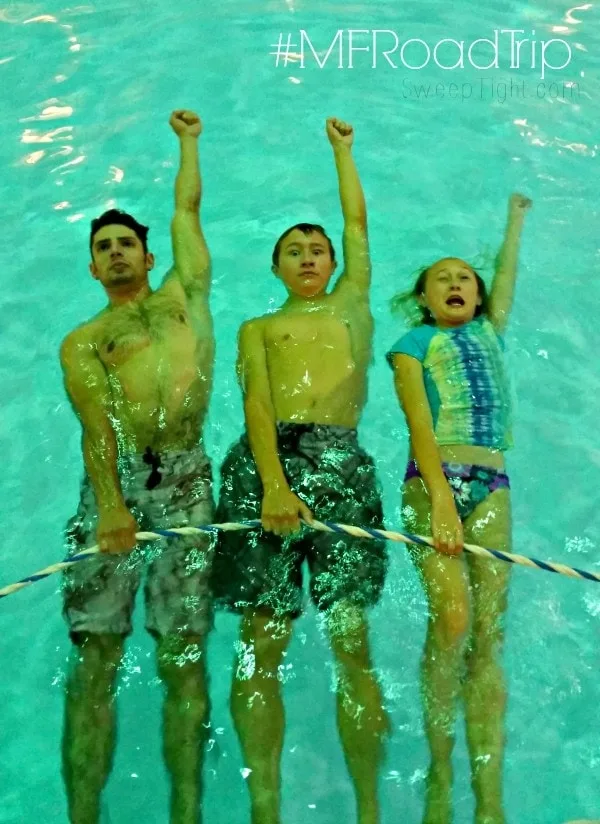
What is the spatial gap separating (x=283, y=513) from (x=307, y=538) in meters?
0.24

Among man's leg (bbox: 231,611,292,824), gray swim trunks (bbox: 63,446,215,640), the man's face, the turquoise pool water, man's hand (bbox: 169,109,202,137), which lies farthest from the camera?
man's hand (bbox: 169,109,202,137)

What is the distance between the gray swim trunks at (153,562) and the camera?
2701 millimetres

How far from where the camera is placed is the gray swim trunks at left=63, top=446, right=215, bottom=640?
8.86ft

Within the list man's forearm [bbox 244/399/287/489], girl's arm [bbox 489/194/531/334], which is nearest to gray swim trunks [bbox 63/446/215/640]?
man's forearm [bbox 244/399/287/489]

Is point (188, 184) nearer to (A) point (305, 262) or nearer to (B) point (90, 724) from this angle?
(A) point (305, 262)

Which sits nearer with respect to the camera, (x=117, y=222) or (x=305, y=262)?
(x=305, y=262)

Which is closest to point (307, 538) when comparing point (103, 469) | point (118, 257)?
point (103, 469)

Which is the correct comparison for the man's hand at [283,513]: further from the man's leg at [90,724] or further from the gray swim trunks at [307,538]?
the man's leg at [90,724]

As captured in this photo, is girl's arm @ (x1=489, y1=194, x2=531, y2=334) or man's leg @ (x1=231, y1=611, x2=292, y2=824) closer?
man's leg @ (x1=231, y1=611, x2=292, y2=824)

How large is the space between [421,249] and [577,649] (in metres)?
2.11

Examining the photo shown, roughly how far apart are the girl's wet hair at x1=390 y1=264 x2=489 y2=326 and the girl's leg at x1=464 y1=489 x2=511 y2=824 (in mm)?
739

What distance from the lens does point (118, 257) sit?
10.5 ft

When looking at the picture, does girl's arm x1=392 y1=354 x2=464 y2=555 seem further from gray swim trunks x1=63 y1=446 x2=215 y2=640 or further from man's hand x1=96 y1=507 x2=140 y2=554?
man's hand x1=96 y1=507 x2=140 y2=554

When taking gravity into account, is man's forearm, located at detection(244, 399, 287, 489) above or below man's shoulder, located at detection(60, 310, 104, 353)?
below
